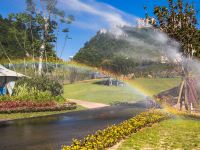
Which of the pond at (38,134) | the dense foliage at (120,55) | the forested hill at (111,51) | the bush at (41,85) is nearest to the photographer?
the pond at (38,134)

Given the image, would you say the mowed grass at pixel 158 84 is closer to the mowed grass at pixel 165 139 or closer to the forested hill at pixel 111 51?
the forested hill at pixel 111 51

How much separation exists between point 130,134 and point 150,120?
386cm

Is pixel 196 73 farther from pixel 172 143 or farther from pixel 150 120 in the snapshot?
pixel 172 143

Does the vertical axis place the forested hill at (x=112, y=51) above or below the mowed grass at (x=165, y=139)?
above

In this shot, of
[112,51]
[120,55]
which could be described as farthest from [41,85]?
[112,51]

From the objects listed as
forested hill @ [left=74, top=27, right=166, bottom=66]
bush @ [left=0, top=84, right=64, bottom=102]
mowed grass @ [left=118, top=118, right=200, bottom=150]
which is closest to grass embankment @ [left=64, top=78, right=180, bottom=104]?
bush @ [left=0, top=84, right=64, bottom=102]

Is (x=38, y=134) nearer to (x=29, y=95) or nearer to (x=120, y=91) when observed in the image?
(x=29, y=95)

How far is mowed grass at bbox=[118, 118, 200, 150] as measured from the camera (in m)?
12.1

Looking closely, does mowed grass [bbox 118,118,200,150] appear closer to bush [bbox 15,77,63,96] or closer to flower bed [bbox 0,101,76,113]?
flower bed [bbox 0,101,76,113]

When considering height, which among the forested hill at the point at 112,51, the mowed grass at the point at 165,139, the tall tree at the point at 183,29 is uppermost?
the forested hill at the point at 112,51

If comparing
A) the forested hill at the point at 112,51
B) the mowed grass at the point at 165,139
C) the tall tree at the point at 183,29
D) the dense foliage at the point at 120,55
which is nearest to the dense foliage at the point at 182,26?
the tall tree at the point at 183,29

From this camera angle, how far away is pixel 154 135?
574 inches

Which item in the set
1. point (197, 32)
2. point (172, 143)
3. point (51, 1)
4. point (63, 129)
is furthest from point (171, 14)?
point (51, 1)

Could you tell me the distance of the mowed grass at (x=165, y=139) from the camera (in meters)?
12.1
